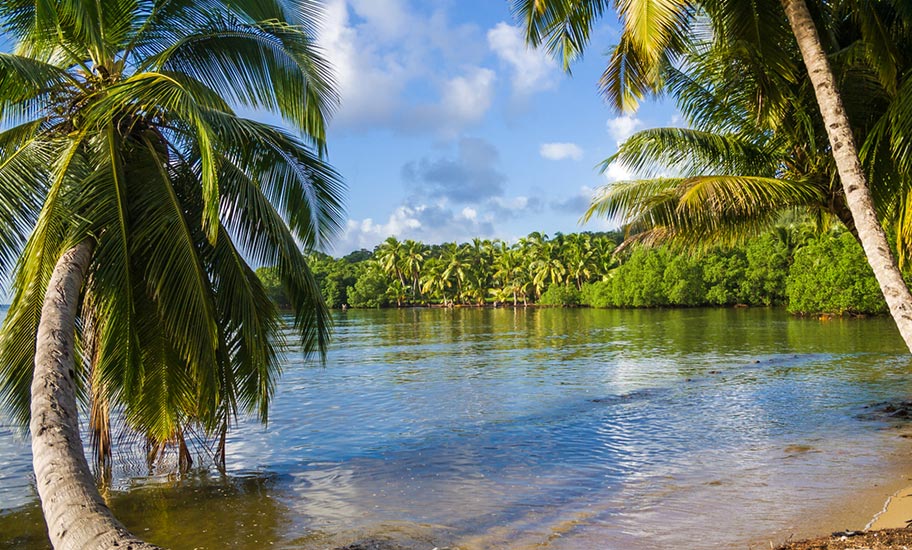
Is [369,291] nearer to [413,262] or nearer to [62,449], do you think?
[413,262]

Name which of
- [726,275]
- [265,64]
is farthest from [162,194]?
[726,275]

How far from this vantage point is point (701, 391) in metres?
18.5

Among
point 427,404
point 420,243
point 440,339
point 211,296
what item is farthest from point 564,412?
point 420,243

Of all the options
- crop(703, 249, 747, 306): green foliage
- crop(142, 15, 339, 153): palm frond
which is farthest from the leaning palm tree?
crop(703, 249, 747, 306): green foliage

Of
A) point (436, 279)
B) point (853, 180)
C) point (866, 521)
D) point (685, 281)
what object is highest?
point (436, 279)

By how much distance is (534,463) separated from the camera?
11.4 metres

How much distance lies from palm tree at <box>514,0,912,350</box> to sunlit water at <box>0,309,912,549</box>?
3.21 meters

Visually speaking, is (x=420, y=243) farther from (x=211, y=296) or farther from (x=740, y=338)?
(x=211, y=296)

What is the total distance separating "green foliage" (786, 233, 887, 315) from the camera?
45.5 meters

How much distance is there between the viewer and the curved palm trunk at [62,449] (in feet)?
13.5

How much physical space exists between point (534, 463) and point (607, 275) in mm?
77610

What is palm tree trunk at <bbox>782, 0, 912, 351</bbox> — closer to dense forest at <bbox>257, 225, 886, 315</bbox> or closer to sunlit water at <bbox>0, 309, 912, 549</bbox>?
sunlit water at <bbox>0, 309, 912, 549</bbox>

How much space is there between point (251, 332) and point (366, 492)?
120 inches

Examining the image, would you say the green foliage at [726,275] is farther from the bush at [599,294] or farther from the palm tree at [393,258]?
the palm tree at [393,258]
